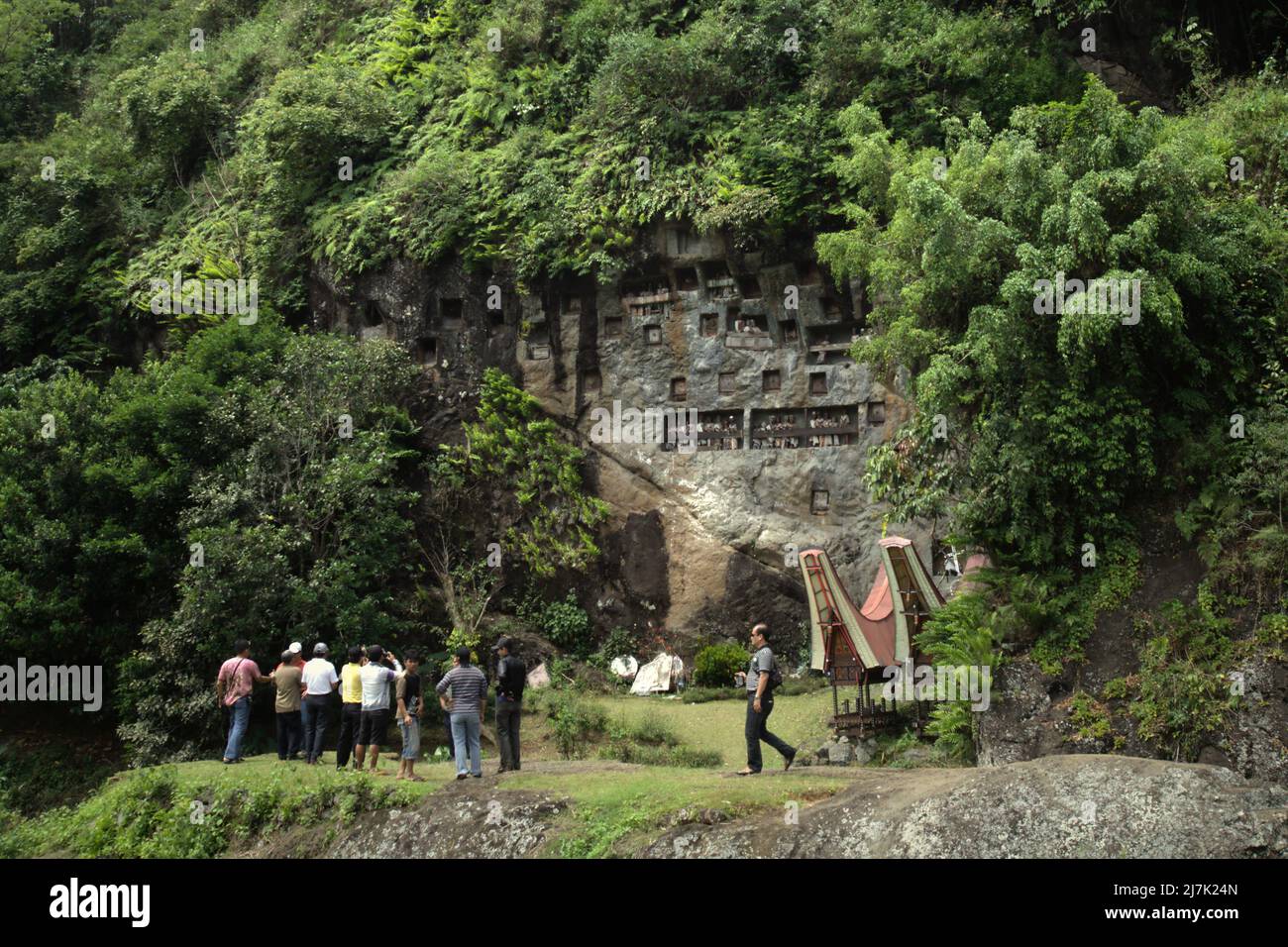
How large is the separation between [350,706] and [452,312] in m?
12.3

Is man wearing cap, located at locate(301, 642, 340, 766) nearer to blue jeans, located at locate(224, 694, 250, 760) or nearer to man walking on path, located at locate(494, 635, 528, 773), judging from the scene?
blue jeans, located at locate(224, 694, 250, 760)

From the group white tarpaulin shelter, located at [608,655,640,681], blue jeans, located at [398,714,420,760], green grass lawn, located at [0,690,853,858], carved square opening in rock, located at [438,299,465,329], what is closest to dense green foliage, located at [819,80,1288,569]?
green grass lawn, located at [0,690,853,858]

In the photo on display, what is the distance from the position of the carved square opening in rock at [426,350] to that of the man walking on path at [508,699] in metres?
12.8

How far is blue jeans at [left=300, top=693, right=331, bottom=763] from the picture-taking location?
1565 centimetres

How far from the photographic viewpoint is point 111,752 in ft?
71.2

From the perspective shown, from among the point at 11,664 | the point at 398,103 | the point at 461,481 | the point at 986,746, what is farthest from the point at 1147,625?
the point at 398,103

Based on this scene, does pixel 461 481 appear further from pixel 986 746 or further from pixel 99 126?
pixel 99 126

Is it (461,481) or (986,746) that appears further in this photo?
(461,481)

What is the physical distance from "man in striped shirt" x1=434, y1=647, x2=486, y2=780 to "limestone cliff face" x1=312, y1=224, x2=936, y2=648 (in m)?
9.49

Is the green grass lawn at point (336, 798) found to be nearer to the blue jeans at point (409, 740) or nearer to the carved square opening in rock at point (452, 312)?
the blue jeans at point (409, 740)

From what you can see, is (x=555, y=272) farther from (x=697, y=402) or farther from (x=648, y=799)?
(x=648, y=799)

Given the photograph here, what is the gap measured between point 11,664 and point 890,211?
16.8m

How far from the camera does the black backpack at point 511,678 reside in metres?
13.8

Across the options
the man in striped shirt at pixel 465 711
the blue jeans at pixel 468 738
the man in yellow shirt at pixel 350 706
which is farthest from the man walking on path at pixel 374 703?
the blue jeans at pixel 468 738
